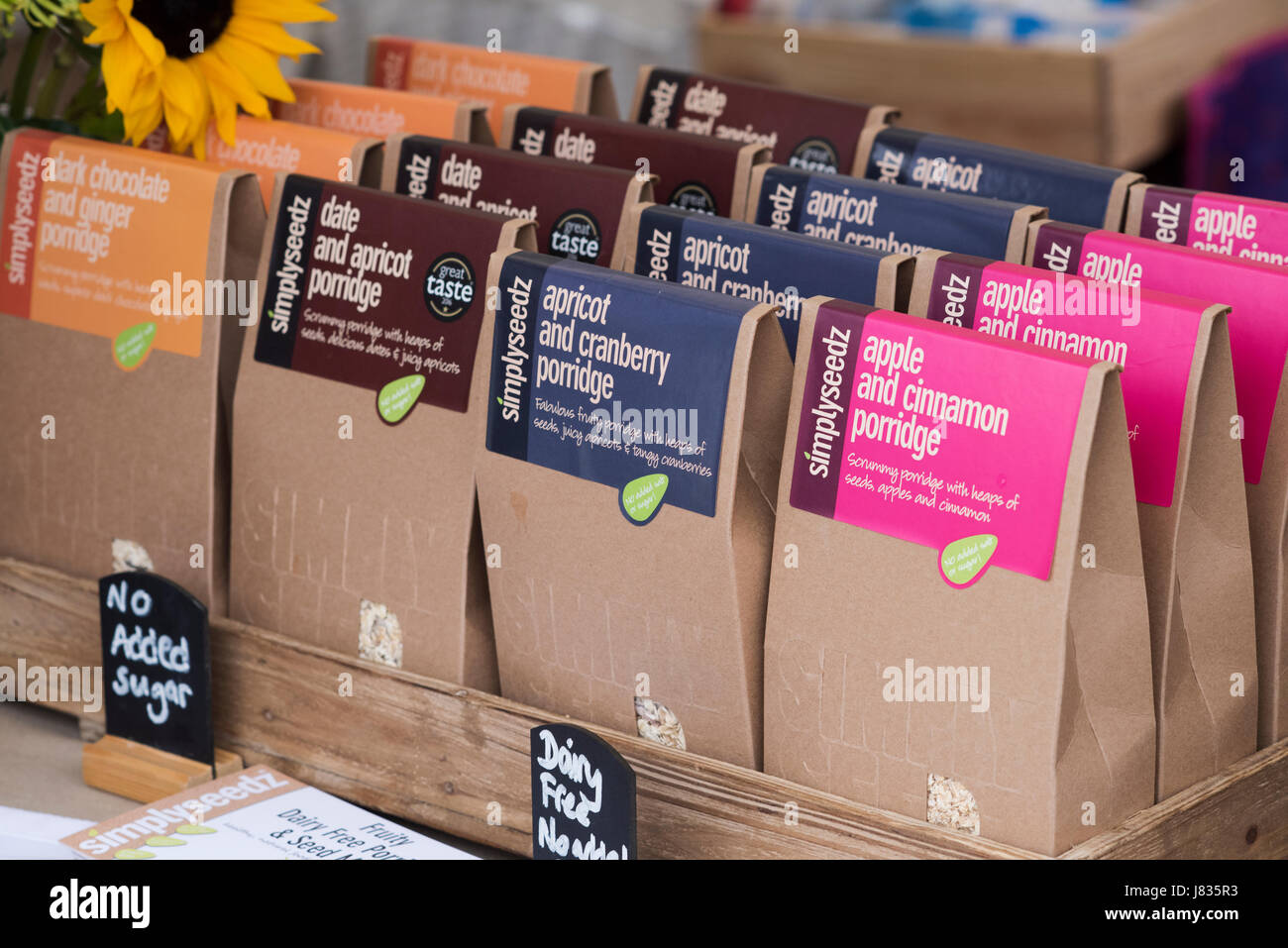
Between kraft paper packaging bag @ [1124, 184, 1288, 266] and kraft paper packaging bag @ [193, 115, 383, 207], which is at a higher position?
kraft paper packaging bag @ [193, 115, 383, 207]

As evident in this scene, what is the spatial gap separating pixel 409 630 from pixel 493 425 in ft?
0.74

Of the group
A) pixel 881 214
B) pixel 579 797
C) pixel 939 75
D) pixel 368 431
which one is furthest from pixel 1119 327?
pixel 939 75

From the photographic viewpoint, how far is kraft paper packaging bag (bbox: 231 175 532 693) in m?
1.38

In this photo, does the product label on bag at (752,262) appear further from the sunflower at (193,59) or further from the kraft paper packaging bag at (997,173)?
the sunflower at (193,59)

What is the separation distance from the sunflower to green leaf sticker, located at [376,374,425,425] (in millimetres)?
430

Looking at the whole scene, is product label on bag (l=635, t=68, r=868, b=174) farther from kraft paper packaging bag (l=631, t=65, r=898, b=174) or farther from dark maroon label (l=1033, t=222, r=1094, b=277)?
dark maroon label (l=1033, t=222, r=1094, b=277)

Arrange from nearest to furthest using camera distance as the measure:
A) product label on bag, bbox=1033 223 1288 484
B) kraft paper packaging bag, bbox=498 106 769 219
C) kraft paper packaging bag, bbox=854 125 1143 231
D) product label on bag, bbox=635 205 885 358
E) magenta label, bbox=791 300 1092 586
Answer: magenta label, bbox=791 300 1092 586 → product label on bag, bbox=1033 223 1288 484 → product label on bag, bbox=635 205 885 358 → kraft paper packaging bag, bbox=854 125 1143 231 → kraft paper packaging bag, bbox=498 106 769 219

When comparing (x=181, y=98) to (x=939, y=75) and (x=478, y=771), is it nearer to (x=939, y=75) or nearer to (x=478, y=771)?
(x=478, y=771)

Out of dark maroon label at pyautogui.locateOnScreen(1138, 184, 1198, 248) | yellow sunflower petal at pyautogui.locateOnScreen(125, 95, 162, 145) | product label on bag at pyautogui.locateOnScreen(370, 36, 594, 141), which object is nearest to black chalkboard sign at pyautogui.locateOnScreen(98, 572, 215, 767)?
yellow sunflower petal at pyautogui.locateOnScreen(125, 95, 162, 145)

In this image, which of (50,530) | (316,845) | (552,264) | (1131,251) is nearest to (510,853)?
(316,845)

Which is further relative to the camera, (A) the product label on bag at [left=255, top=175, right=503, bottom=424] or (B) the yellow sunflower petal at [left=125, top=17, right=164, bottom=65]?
(B) the yellow sunflower petal at [left=125, top=17, right=164, bottom=65]

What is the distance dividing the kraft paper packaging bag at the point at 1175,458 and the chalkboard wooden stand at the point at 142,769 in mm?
811

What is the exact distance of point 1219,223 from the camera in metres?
1.35
